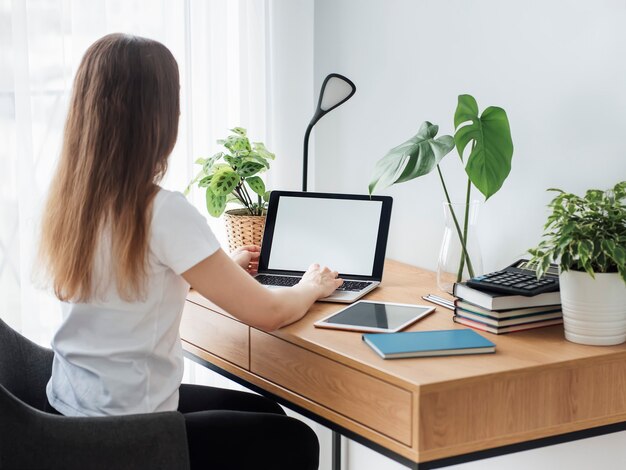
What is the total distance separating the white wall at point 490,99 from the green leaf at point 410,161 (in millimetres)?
237

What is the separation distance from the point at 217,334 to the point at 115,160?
558mm

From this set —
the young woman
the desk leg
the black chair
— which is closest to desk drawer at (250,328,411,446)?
the young woman

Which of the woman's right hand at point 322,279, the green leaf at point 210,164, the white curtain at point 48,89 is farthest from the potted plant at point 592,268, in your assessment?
the white curtain at point 48,89

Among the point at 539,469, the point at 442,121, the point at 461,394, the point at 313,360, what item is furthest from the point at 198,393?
the point at 442,121

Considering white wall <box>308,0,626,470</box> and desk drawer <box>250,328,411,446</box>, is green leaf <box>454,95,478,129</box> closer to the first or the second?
white wall <box>308,0,626,470</box>

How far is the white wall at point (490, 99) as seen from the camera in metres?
1.60

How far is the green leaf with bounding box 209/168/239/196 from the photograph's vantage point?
196 centimetres

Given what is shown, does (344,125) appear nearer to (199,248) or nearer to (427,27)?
A: (427,27)

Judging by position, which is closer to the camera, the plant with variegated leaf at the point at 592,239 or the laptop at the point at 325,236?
the plant with variegated leaf at the point at 592,239

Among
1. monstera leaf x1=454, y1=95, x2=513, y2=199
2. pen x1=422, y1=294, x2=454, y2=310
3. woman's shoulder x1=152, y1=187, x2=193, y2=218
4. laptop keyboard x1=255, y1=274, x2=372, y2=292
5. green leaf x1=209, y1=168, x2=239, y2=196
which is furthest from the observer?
green leaf x1=209, y1=168, x2=239, y2=196

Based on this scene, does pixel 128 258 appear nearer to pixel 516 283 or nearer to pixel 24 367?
pixel 24 367

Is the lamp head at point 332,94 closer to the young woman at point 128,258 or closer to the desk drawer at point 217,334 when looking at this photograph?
the desk drawer at point 217,334

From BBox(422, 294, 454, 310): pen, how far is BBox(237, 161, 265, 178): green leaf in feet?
1.77

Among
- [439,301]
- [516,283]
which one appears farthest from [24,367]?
[516,283]
